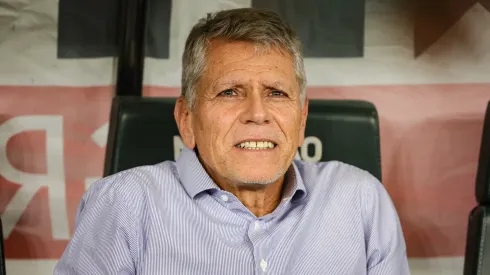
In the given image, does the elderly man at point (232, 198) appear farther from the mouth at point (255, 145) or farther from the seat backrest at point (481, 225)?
the seat backrest at point (481, 225)

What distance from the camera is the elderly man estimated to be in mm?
1569

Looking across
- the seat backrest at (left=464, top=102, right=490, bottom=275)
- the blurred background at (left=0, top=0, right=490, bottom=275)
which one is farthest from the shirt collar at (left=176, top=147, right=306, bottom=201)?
the blurred background at (left=0, top=0, right=490, bottom=275)

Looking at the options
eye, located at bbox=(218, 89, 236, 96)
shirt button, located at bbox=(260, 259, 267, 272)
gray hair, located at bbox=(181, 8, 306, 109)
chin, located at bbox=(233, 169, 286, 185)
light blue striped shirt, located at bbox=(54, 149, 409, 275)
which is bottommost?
shirt button, located at bbox=(260, 259, 267, 272)

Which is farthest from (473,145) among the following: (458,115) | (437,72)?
(437,72)

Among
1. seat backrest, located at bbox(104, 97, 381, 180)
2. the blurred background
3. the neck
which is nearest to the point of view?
the neck

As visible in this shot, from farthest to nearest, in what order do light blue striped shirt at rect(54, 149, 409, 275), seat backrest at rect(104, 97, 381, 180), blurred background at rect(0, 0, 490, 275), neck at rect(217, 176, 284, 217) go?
blurred background at rect(0, 0, 490, 275) → seat backrest at rect(104, 97, 381, 180) → neck at rect(217, 176, 284, 217) → light blue striped shirt at rect(54, 149, 409, 275)

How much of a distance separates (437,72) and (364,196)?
79 centimetres

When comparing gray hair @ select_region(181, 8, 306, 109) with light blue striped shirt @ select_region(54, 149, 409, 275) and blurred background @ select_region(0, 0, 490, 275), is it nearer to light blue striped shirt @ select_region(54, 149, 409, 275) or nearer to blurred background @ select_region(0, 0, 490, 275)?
Result: light blue striped shirt @ select_region(54, 149, 409, 275)

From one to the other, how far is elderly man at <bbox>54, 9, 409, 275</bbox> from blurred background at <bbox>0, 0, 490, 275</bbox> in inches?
26.0

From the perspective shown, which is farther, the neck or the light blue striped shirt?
the neck

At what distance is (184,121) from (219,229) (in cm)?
28

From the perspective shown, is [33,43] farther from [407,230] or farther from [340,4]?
[407,230]

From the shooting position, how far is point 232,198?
64.5 inches

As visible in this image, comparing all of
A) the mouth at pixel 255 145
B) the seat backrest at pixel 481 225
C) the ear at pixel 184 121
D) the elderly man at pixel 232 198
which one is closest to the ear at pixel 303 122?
the elderly man at pixel 232 198
